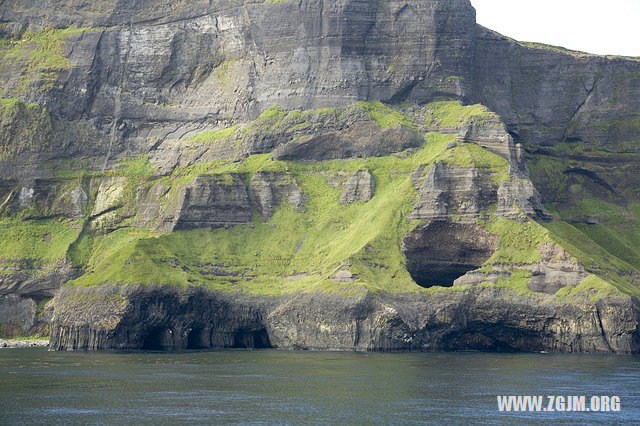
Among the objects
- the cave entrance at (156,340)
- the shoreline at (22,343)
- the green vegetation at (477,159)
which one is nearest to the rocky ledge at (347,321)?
the cave entrance at (156,340)

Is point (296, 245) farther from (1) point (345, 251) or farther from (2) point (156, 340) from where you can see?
(2) point (156, 340)

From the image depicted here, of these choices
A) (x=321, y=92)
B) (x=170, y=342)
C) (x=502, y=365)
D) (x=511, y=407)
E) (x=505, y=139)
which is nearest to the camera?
(x=511, y=407)

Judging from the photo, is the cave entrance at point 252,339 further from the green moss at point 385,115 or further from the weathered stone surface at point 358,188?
the green moss at point 385,115

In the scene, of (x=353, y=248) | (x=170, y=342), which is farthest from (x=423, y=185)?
(x=170, y=342)

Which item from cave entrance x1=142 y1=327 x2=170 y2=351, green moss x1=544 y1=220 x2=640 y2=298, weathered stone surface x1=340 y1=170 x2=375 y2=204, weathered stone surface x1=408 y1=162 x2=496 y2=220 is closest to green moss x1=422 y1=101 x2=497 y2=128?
weathered stone surface x1=340 y1=170 x2=375 y2=204

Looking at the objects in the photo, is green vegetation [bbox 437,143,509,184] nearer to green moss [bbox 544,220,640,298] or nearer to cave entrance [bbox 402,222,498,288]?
green moss [bbox 544,220,640,298]

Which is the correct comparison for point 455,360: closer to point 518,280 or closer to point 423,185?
point 518,280

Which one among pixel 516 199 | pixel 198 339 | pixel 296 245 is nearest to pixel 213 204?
pixel 296 245
